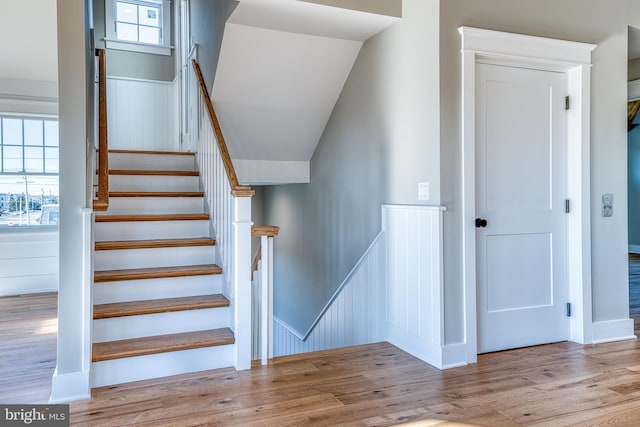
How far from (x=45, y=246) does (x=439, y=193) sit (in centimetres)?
481

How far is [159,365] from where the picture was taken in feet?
8.87

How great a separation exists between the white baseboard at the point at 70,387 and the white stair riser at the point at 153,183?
78.1 inches

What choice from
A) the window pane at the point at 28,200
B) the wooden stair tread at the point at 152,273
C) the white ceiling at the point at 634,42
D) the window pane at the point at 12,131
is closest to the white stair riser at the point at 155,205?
the wooden stair tread at the point at 152,273

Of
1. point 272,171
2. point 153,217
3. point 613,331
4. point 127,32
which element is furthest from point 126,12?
point 613,331

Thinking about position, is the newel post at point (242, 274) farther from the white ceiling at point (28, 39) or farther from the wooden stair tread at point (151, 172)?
the white ceiling at point (28, 39)

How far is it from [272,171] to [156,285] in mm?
1997

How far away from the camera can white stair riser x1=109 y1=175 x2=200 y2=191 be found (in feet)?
13.1

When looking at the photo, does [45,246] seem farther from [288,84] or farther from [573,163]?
[573,163]

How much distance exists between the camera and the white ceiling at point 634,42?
3.48m

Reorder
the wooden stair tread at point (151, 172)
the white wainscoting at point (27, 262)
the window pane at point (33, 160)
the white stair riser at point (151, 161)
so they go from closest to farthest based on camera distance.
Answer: the wooden stair tread at point (151, 172)
the white stair riser at point (151, 161)
the white wainscoting at point (27, 262)
the window pane at point (33, 160)

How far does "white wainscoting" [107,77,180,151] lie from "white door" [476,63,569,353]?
12.7 feet

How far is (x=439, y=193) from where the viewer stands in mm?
2846

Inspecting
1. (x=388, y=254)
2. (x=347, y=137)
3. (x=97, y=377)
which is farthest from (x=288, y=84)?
(x=97, y=377)

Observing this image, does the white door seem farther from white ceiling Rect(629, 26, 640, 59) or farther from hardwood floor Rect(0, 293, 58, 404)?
hardwood floor Rect(0, 293, 58, 404)
